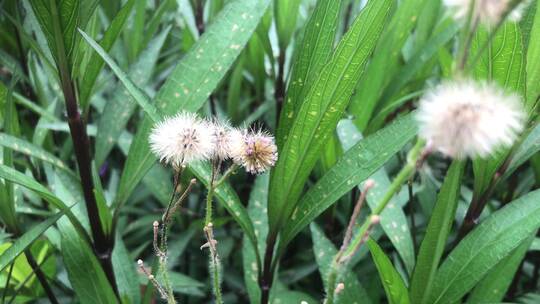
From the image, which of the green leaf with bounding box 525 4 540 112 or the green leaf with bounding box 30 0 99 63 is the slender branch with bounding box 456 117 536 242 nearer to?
the green leaf with bounding box 525 4 540 112

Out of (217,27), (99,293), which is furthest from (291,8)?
(99,293)

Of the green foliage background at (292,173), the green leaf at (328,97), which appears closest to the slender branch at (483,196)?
the green foliage background at (292,173)

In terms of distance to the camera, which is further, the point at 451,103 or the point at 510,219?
the point at 510,219

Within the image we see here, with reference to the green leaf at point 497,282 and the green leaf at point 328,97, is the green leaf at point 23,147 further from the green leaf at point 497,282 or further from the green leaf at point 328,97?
the green leaf at point 497,282

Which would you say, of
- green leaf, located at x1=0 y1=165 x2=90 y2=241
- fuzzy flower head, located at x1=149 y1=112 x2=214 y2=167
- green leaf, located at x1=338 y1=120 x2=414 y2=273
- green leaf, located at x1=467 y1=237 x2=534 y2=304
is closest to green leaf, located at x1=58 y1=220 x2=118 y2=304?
green leaf, located at x1=0 y1=165 x2=90 y2=241

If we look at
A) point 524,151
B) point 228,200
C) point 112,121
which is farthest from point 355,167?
point 112,121

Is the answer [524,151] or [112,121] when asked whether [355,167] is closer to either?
[524,151]

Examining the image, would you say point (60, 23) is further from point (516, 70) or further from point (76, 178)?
point (516, 70)
